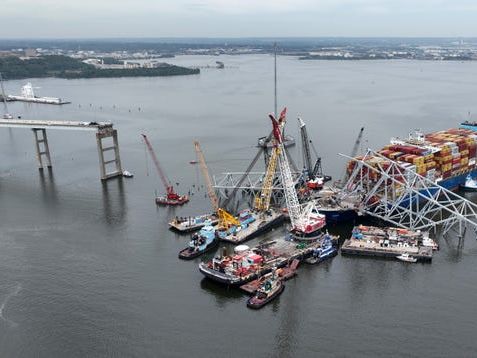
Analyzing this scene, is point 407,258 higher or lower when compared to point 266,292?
lower

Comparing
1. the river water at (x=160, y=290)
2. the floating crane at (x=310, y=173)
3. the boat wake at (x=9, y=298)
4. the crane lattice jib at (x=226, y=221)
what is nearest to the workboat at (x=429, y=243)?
the river water at (x=160, y=290)

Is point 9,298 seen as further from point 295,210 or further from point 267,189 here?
point 267,189

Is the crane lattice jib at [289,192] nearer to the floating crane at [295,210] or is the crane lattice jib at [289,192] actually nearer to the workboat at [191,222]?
the floating crane at [295,210]

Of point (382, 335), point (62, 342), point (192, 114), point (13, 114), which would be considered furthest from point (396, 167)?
point (13, 114)

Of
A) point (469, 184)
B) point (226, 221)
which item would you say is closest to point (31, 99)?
point (226, 221)

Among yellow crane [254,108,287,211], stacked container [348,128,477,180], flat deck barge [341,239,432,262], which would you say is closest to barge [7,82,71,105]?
yellow crane [254,108,287,211]

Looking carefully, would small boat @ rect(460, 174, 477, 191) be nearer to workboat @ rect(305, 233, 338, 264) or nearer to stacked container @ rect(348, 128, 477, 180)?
stacked container @ rect(348, 128, 477, 180)
